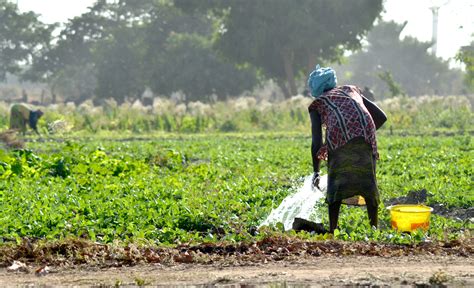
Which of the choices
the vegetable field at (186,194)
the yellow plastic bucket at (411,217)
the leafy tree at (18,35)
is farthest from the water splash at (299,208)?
the leafy tree at (18,35)

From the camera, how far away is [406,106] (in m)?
35.1

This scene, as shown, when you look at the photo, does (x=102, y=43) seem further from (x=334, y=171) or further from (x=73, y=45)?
(x=334, y=171)

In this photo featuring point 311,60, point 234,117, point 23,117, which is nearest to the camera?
point 23,117

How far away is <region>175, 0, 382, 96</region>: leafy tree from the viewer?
5456 centimetres

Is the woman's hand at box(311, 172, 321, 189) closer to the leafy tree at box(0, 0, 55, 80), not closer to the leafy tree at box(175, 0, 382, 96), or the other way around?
the leafy tree at box(175, 0, 382, 96)

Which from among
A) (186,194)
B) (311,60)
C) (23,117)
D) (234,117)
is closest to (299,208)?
(186,194)

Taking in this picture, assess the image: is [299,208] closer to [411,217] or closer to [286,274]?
[411,217]

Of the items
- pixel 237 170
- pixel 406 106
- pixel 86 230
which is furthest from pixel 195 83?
pixel 86 230

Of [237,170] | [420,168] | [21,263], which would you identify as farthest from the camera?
[237,170]

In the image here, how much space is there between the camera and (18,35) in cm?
7544

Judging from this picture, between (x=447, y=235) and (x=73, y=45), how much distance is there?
7174 centimetres

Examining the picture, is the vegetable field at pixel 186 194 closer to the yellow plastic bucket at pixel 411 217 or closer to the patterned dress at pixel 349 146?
the yellow plastic bucket at pixel 411 217

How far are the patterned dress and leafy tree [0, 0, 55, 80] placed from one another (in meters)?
69.9

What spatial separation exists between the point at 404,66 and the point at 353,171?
95.0 metres
